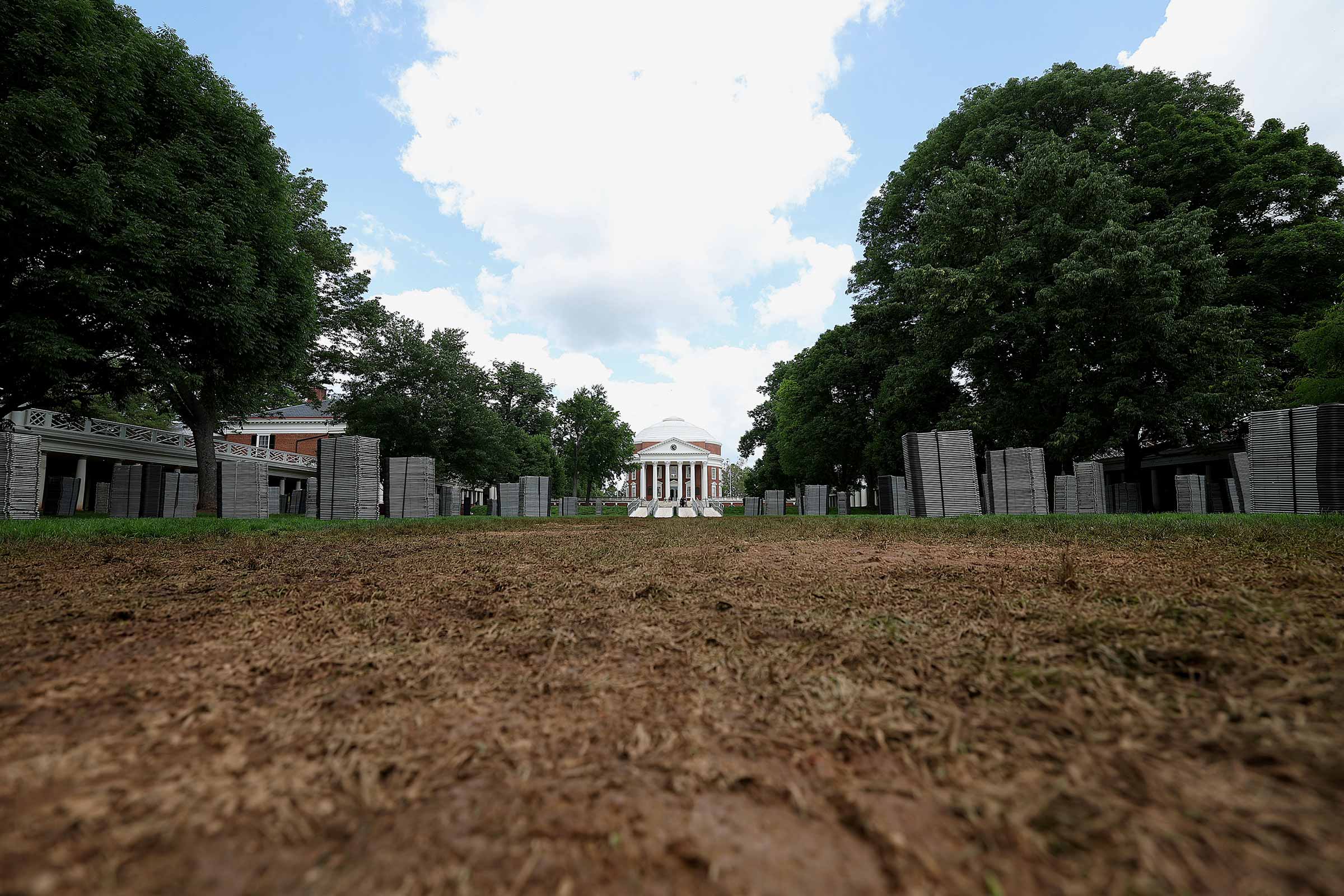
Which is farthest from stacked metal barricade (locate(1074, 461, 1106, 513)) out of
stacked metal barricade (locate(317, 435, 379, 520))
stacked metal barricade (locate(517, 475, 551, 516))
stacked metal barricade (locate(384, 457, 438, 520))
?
stacked metal barricade (locate(517, 475, 551, 516))

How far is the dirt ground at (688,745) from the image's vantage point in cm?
88

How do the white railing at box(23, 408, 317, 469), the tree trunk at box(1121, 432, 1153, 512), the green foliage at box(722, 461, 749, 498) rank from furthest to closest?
the green foliage at box(722, 461, 749, 498)
the white railing at box(23, 408, 317, 469)
the tree trunk at box(1121, 432, 1153, 512)

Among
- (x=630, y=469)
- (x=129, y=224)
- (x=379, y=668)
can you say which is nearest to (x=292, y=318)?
(x=129, y=224)

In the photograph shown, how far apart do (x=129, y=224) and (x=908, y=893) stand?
587 inches

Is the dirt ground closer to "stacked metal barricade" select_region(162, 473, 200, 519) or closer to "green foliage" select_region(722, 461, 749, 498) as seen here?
"stacked metal barricade" select_region(162, 473, 200, 519)

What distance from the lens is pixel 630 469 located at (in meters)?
53.6

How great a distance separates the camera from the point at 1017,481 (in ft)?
43.7

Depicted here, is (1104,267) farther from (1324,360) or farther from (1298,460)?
(1298,460)

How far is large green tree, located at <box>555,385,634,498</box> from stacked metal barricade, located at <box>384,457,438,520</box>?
32.7 m

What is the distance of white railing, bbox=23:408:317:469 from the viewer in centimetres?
2322

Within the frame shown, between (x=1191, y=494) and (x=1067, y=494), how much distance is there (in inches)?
146

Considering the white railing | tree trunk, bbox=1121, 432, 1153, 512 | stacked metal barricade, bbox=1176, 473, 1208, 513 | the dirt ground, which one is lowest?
the dirt ground

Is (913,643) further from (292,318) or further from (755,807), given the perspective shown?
(292,318)

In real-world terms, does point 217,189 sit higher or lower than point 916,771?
higher
